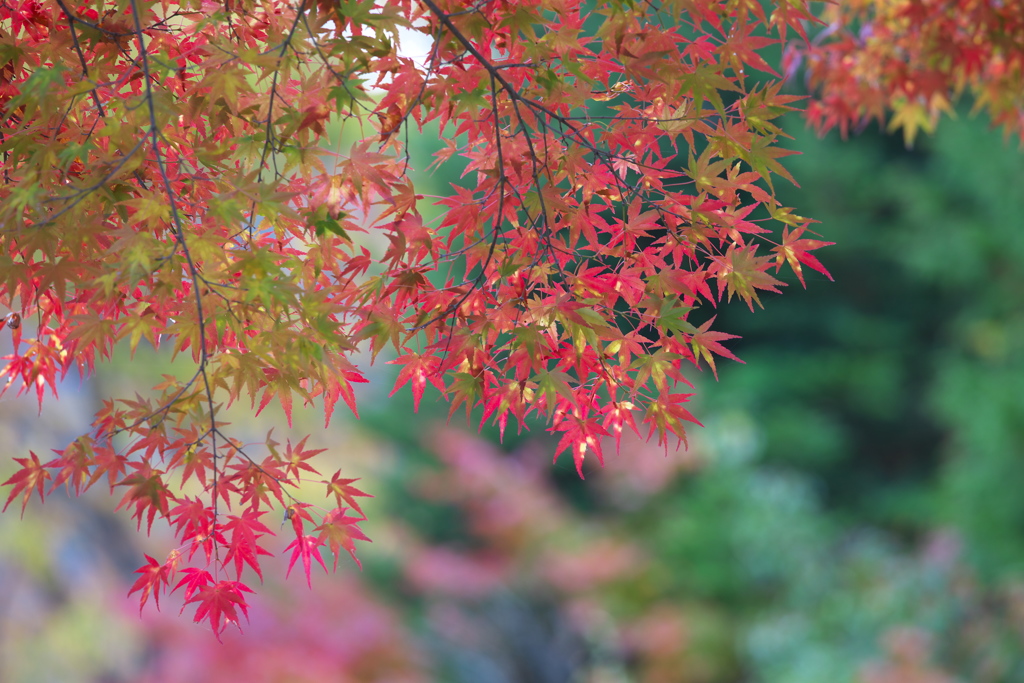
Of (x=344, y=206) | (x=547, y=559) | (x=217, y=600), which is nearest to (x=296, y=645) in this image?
(x=547, y=559)

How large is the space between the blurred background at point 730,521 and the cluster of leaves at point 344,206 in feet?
9.82

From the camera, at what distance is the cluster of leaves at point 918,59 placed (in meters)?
1.90

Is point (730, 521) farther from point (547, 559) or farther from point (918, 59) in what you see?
point (918, 59)

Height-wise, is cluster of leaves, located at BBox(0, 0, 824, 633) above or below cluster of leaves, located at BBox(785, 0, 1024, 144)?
below

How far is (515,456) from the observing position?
5.45m

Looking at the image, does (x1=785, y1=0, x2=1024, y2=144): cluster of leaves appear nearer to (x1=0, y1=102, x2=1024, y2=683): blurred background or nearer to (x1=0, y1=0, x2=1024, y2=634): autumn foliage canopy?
(x1=0, y1=0, x2=1024, y2=634): autumn foliage canopy

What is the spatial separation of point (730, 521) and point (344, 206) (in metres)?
4.30

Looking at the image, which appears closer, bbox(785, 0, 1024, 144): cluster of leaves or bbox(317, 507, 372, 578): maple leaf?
bbox(317, 507, 372, 578): maple leaf

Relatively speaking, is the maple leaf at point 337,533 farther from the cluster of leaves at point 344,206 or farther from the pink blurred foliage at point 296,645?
the pink blurred foliage at point 296,645

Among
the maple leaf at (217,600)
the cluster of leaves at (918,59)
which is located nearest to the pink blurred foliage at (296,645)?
the maple leaf at (217,600)

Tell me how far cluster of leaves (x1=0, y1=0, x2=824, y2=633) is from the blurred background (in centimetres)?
299

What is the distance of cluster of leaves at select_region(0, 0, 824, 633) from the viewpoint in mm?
910

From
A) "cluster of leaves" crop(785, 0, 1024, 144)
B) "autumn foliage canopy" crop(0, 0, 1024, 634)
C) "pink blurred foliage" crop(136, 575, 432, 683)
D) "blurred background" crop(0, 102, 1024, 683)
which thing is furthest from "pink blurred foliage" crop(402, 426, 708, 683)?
"autumn foliage canopy" crop(0, 0, 1024, 634)

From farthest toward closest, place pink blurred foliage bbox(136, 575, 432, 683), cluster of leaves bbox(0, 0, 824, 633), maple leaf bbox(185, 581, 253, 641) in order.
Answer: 1. pink blurred foliage bbox(136, 575, 432, 683)
2. maple leaf bbox(185, 581, 253, 641)
3. cluster of leaves bbox(0, 0, 824, 633)
